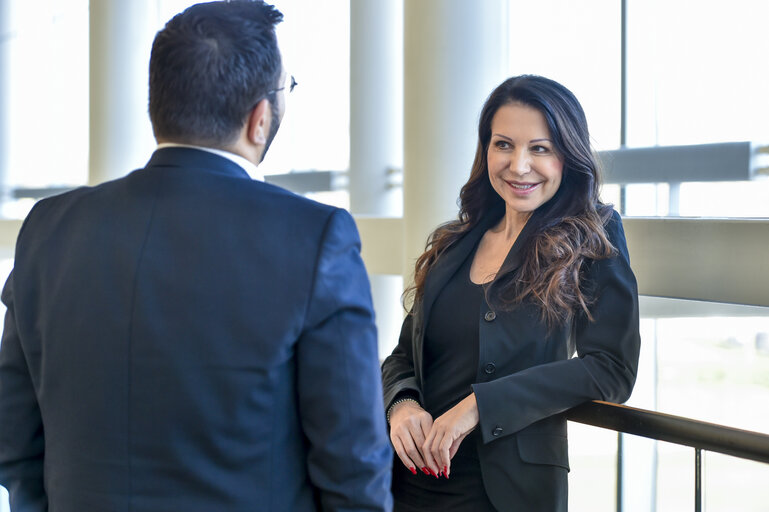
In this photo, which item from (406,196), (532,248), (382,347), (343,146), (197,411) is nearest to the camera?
(197,411)

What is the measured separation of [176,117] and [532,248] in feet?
3.55

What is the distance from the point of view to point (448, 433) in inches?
74.9

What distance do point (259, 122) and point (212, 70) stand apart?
12cm

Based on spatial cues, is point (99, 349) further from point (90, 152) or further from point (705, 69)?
point (90, 152)

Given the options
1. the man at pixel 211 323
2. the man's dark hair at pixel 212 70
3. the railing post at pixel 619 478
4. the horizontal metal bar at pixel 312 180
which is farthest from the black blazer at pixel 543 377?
the horizontal metal bar at pixel 312 180

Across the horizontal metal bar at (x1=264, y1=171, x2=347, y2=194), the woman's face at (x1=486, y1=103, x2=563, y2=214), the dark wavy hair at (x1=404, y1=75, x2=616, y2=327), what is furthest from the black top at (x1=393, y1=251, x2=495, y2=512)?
the horizontal metal bar at (x1=264, y1=171, x2=347, y2=194)

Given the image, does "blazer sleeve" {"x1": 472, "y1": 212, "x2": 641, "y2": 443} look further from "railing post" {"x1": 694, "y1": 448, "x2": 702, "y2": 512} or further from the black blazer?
"railing post" {"x1": 694, "y1": 448, "x2": 702, "y2": 512}

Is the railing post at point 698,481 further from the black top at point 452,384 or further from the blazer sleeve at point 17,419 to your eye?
the blazer sleeve at point 17,419

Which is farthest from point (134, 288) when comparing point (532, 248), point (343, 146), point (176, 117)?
point (343, 146)

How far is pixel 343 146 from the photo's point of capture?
571 centimetres

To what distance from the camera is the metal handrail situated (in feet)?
5.06

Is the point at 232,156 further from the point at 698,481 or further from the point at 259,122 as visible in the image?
the point at 698,481

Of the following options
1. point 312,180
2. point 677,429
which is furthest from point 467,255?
point 312,180

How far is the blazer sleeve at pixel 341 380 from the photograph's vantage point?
49.2 inches
